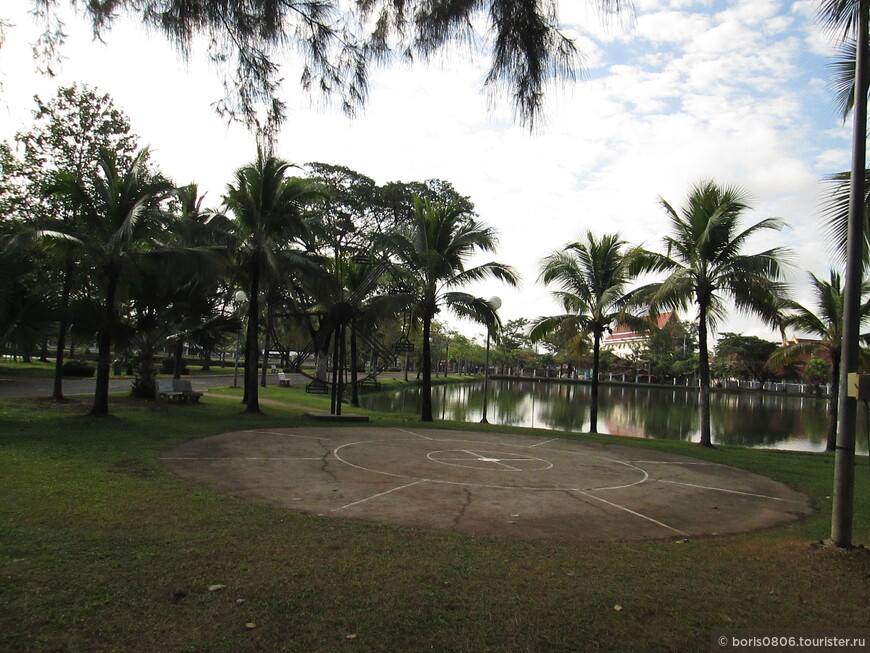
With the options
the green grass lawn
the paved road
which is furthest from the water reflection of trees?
the paved road

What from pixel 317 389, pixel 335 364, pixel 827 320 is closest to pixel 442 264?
pixel 335 364

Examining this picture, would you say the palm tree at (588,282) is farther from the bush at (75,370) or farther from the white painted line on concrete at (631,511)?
the bush at (75,370)

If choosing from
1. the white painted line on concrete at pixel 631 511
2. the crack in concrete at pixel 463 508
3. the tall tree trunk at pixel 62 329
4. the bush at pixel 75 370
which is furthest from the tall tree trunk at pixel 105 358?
the bush at pixel 75 370

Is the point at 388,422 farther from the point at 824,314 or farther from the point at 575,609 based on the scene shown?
the point at 824,314

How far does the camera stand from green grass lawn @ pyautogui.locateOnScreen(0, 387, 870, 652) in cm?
386

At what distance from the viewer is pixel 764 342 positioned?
282 ft

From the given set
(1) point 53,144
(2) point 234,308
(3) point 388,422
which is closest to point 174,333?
(2) point 234,308

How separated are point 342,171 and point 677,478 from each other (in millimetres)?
28064

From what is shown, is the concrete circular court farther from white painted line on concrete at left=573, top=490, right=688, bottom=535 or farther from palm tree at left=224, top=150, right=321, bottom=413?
palm tree at left=224, top=150, right=321, bottom=413

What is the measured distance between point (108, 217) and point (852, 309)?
15621 millimetres

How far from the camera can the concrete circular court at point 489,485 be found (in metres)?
7.43

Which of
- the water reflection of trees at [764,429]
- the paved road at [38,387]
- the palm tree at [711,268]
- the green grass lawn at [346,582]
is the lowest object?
the water reflection of trees at [764,429]

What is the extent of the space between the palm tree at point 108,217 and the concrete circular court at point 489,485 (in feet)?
15.0

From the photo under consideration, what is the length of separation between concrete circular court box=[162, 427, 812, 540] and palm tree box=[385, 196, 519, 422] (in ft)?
22.1
